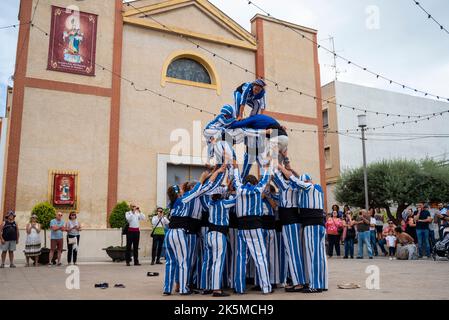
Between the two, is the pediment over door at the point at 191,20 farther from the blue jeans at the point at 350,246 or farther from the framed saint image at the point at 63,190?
the blue jeans at the point at 350,246

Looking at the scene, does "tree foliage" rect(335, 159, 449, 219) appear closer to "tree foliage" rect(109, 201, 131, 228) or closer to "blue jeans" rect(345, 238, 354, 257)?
"blue jeans" rect(345, 238, 354, 257)

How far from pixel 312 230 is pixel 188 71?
14.8 meters

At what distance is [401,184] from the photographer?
71.6 ft

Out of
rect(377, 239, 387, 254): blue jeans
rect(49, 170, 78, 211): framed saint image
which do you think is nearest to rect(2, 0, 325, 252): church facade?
rect(49, 170, 78, 211): framed saint image

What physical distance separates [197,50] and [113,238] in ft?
30.0

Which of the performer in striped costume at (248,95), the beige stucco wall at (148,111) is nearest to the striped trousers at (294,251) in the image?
the performer in striped costume at (248,95)

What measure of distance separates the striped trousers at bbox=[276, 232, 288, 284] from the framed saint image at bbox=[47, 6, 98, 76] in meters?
13.2

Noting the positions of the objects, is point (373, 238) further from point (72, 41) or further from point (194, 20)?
point (72, 41)

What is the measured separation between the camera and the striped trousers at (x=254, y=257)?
20.4 feet

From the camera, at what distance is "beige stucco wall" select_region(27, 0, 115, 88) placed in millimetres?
16656

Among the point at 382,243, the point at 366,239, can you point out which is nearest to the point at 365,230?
the point at 366,239

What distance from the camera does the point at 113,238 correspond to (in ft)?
54.9

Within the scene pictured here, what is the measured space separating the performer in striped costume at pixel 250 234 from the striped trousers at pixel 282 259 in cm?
60
